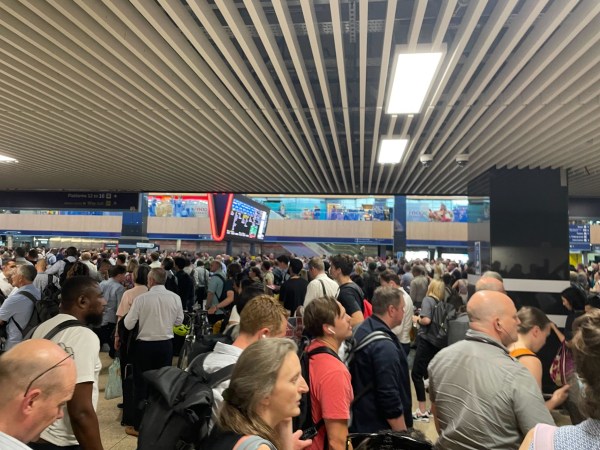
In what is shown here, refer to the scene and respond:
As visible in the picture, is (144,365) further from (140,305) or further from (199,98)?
(199,98)

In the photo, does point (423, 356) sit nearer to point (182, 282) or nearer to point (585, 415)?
point (585, 415)

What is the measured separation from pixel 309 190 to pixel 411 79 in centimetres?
669

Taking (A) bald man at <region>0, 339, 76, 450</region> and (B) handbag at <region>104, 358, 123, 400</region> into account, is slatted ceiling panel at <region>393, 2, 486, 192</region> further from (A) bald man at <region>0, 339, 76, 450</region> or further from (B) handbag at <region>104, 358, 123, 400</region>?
(B) handbag at <region>104, 358, 123, 400</region>

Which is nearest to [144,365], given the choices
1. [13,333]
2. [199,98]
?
[13,333]

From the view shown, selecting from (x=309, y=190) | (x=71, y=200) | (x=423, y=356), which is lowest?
(x=423, y=356)

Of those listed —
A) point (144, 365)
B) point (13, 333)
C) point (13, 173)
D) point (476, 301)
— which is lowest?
point (144, 365)

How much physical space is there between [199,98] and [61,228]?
23.3 metres

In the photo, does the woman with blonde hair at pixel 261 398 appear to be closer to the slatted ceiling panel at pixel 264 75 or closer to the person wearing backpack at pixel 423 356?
the slatted ceiling panel at pixel 264 75

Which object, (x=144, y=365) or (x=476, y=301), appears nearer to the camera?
(x=476, y=301)

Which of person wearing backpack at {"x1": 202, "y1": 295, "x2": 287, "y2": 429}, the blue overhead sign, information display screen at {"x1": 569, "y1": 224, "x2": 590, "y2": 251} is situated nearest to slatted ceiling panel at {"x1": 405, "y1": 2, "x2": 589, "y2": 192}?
person wearing backpack at {"x1": 202, "y1": 295, "x2": 287, "y2": 429}

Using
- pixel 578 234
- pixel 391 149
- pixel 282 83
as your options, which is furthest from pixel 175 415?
pixel 578 234

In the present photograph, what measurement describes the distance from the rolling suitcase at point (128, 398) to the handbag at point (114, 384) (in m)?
0.08

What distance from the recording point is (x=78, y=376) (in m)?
1.88

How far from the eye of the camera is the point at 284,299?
17.5 ft
